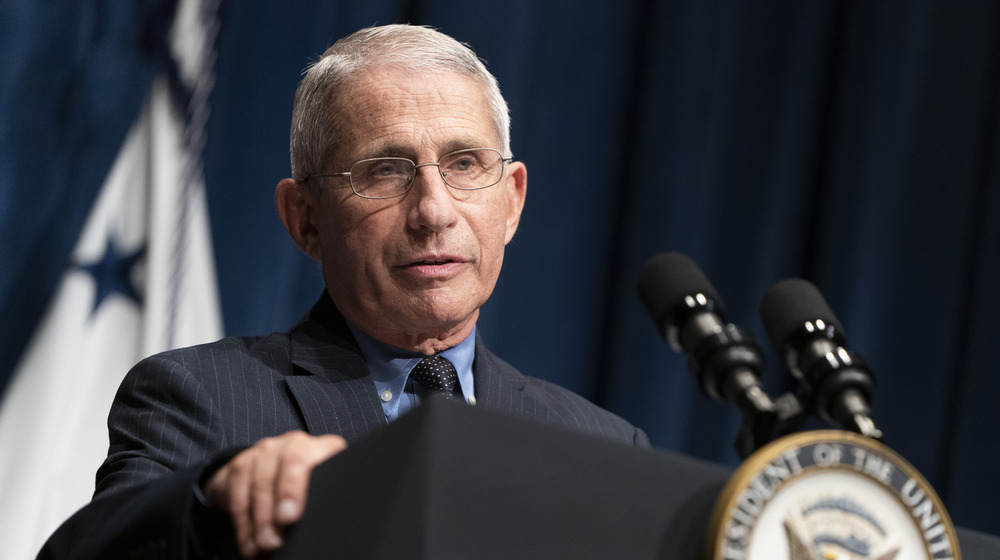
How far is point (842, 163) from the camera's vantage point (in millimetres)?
2918

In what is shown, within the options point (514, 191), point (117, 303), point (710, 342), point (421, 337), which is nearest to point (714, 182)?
point (514, 191)

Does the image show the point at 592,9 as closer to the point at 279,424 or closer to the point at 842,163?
the point at 842,163

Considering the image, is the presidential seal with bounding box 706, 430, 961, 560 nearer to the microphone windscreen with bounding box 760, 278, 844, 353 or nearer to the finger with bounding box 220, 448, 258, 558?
the microphone windscreen with bounding box 760, 278, 844, 353

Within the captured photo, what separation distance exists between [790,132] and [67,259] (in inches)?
78.7

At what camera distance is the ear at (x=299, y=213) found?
5.94 feet

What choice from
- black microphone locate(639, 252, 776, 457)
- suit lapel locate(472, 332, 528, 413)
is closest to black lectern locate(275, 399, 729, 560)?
black microphone locate(639, 252, 776, 457)

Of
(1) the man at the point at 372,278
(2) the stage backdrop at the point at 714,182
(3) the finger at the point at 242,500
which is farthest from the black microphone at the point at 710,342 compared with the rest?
(2) the stage backdrop at the point at 714,182

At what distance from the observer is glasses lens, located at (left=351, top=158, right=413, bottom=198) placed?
1652 millimetres

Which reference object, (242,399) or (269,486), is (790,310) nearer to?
(269,486)

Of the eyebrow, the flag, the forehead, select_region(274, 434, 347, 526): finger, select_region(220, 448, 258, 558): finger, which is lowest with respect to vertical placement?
the flag

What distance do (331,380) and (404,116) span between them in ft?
1.49

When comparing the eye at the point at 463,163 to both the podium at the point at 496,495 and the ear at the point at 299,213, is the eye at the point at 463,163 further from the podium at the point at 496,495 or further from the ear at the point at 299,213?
the podium at the point at 496,495

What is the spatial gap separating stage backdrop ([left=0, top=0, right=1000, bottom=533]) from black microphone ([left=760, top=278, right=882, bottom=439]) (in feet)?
5.94

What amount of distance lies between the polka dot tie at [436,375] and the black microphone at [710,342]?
788 mm
